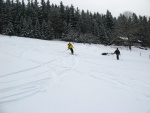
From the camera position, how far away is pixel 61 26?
178 feet

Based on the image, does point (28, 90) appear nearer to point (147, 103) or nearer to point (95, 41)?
point (147, 103)

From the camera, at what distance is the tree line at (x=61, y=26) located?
4389 centimetres

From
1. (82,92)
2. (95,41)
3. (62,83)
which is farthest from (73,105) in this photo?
(95,41)

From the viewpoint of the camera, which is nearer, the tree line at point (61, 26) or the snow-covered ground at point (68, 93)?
the snow-covered ground at point (68, 93)

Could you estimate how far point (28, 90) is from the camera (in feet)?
24.0

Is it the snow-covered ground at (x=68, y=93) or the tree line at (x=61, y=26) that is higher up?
the tree line at (x=61, y=26)

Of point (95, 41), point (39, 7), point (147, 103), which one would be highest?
point (39, 7)

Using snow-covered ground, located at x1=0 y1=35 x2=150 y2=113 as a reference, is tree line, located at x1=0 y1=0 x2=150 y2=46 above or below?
above

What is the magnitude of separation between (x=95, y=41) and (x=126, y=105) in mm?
42695

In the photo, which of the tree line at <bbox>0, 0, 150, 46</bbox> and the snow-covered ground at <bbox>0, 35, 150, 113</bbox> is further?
the tree line at <bbox>0, 0, 150, 46</bbox>

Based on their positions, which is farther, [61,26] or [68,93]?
[61,26]

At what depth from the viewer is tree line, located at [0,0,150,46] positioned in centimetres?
4389

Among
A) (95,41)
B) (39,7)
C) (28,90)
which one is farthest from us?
(39,7)

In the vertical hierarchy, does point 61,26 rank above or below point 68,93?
above
